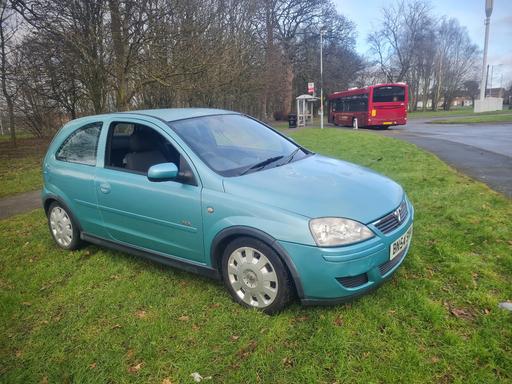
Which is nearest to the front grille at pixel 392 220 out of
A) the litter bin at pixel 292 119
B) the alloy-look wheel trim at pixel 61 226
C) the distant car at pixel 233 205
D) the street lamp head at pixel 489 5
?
the distant car at pixel 233 205

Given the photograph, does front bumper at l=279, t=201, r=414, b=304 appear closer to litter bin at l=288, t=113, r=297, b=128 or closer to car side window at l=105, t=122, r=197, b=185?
car side window at l=105, t=122, r=197, b=185

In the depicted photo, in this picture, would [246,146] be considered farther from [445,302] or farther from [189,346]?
[445,302]

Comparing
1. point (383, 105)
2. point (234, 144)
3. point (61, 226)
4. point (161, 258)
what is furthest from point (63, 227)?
point (383, 105)

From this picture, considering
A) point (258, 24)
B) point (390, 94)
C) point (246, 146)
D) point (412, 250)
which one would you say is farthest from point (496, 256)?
point (258, 24)

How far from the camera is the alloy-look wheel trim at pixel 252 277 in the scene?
2965mm

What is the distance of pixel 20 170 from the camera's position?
11.6 m

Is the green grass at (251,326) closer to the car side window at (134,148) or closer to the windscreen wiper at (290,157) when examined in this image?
the car side window at (134,148)

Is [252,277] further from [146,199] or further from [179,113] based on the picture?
[179,113]

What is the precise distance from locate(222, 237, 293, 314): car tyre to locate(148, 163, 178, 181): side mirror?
80 centimetres

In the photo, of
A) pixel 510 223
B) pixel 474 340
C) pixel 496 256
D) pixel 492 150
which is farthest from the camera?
pixel 492 150

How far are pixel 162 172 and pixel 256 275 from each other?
3.92 feet

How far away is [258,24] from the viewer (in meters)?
29.5

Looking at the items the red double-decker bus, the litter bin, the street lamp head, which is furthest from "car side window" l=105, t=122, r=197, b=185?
the street lamp head

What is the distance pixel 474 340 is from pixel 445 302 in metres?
0.50
